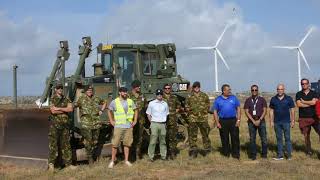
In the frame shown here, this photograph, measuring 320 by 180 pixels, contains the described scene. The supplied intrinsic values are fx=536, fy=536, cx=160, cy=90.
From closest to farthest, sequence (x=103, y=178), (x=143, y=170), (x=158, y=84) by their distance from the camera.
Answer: (x=103, y=178)
(x=143, y=170)
(x=158, y=84)

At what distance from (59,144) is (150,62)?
3.40 m

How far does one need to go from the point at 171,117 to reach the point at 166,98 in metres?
0.44

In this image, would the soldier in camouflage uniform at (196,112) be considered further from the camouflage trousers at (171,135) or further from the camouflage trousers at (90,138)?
the camouflage trousers at (90,138)

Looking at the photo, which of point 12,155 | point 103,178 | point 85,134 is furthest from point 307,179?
point 12,155

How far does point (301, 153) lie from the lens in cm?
1216

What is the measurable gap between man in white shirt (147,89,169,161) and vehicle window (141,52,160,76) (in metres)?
1.64

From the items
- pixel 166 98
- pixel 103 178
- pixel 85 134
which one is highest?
pixel 166 98

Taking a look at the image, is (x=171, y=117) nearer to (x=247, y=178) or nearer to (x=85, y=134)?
(x=85, y=134)

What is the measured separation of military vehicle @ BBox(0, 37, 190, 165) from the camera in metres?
12.4

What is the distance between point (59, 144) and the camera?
35.8 ft

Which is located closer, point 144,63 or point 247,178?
point 247,178

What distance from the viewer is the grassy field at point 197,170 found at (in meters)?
9.70

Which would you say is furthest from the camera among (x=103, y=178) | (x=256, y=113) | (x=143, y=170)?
(x=256, y=113)

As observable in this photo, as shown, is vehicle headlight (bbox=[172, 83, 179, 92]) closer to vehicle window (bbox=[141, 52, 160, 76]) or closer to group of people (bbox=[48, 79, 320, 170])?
vehicle window (bbox=[141, 52, 160, 76])
